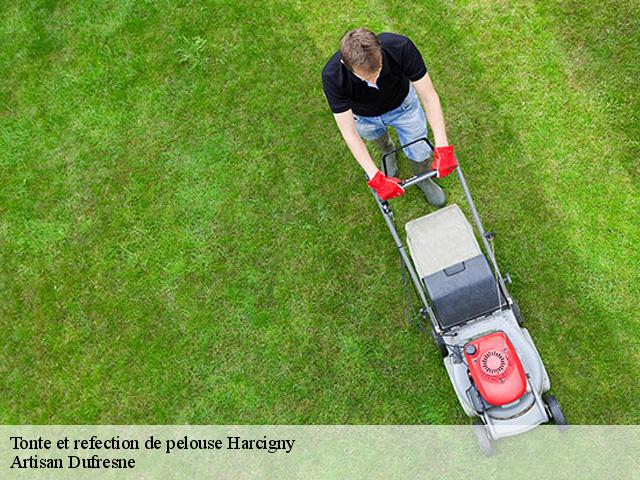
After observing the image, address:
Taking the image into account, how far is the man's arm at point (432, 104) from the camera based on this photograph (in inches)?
140

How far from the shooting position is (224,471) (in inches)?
178

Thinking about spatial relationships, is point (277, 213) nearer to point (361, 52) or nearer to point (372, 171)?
point (372, 171)

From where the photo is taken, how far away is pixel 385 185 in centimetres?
377

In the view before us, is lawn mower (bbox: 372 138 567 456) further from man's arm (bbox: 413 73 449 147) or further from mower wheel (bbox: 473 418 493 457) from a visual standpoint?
man's arm (bbox: 413 73 449 147)

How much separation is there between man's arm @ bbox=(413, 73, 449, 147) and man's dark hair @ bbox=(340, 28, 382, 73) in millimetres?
558

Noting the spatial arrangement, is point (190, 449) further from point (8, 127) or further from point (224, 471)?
point (8, 127)

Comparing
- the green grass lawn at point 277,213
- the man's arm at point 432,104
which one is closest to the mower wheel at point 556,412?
the green grass lawn at point 277,213

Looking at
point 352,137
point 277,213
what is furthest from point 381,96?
point 277,213

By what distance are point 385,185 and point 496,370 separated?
4.37 feet

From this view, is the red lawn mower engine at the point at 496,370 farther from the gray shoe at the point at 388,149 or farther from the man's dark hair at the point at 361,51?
the man's dark hair at the point at 361,51

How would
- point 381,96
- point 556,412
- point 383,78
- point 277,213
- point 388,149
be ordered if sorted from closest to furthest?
point 383,78 → point 381,96 → point 556,412 → point 388,149 → point 277,213

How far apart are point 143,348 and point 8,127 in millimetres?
2519

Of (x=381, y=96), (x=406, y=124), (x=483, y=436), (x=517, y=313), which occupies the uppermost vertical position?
(x=381, y=96)

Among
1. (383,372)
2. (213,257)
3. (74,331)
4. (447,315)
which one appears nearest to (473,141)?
(447,315)
